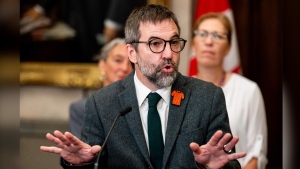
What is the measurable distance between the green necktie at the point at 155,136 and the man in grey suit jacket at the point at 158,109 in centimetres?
2

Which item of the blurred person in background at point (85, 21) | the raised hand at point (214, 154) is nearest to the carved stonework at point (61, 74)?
the blurred person in background at point (85, 21)

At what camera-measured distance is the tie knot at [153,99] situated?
2939 mm

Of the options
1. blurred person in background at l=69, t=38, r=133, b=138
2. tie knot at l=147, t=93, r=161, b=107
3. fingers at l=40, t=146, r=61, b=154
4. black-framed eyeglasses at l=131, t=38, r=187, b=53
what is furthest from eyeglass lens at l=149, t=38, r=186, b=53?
blurred person in background at l=69, t=38, r=133, b=138

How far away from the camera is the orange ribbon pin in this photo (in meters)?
2.94

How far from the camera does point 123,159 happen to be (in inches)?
112

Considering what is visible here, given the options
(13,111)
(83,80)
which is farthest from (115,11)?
(13,111)

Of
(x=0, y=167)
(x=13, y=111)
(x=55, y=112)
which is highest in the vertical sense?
(x=13, y=111)

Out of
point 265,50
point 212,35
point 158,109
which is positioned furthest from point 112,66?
point 158,109

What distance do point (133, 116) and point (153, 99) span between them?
13cm

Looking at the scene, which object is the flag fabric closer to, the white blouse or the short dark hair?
the white blouse

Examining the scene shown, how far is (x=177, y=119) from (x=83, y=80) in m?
3.26

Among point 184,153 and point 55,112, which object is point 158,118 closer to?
point 184,153

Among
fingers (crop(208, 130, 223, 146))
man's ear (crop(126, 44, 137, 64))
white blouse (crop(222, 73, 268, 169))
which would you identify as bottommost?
white blouse (crop(222, 73, 268, 169))

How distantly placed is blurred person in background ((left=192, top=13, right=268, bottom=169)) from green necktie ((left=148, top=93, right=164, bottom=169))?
5.33 feet
